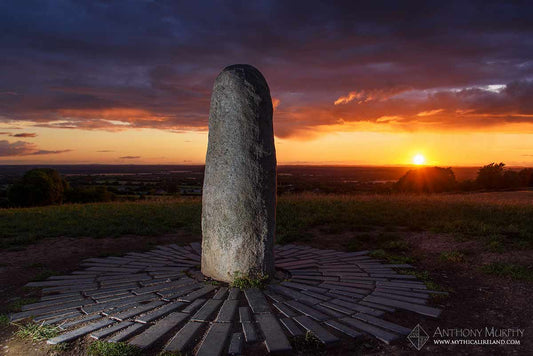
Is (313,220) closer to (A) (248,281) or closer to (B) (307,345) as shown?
(A) (248,281)

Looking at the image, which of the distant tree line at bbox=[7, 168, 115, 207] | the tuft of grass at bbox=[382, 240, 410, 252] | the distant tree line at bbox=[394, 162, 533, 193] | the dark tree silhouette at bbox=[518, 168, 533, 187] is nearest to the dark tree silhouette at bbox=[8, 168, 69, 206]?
the distant tree line at bbox=[7, 168, 115, 207]

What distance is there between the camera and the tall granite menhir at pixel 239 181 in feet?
15.9

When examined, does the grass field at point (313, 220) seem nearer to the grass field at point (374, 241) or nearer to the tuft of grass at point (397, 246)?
the grass field at point (374, 241)

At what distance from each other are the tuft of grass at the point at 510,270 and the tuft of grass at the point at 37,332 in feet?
18.7

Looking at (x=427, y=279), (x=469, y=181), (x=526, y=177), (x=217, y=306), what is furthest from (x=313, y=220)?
(x=526, y=177)

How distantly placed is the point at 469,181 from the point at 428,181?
336cm

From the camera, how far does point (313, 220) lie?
394 inches

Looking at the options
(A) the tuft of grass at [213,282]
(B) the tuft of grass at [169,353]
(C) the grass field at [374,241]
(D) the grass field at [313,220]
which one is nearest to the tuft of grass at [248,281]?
(C) the grass field at [374,241]

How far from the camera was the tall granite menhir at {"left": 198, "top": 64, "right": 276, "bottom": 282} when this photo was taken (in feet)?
15.9

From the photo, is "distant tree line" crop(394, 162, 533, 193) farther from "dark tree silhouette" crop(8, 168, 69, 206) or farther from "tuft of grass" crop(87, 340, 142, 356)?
"tuft of grass" crop(87, 340, 142, 356)

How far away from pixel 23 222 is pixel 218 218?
751 cm

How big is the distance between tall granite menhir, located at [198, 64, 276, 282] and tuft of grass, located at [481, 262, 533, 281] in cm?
337

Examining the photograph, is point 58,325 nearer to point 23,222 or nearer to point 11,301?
point 11,301

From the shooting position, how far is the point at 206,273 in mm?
5141
